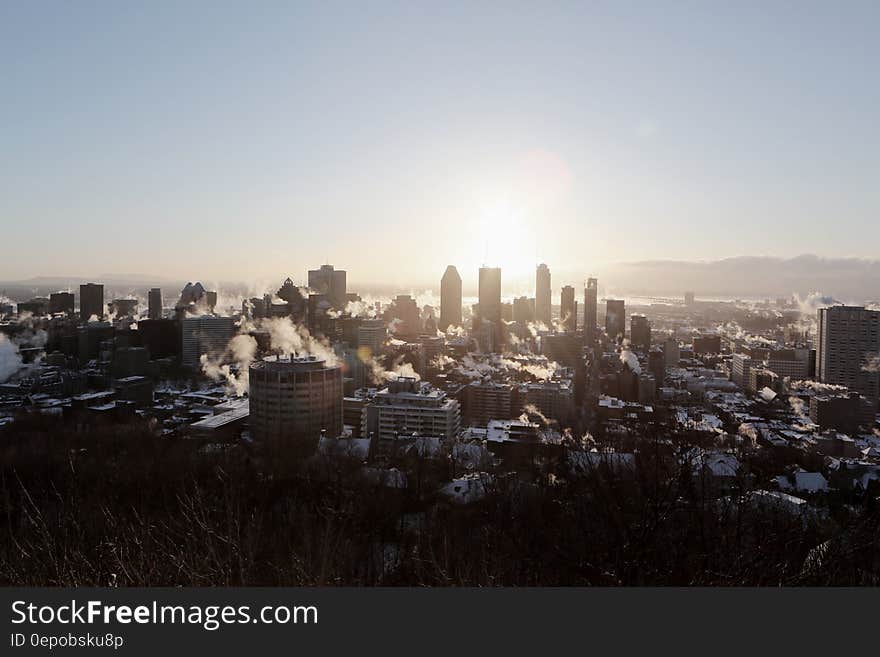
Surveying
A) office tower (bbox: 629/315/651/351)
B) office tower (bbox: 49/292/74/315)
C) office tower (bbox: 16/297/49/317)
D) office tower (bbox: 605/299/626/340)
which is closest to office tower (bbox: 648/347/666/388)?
office tower (bbox: 629/315/651/351)

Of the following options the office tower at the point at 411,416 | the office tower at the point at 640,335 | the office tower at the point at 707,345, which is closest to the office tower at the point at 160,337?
the office tower at the point at 411,416

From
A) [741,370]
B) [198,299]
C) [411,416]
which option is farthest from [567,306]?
[411,416]

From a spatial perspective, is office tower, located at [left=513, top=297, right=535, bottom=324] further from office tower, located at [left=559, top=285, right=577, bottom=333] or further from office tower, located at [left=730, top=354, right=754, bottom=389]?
office tower, located at [left=730, top=354, right=754, bottom=389]

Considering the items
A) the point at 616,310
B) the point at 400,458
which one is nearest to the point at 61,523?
the point at 400,458

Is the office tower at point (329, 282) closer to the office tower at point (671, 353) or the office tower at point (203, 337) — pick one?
the office tower at point (203, 337)

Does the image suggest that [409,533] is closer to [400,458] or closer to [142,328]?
[400,458]

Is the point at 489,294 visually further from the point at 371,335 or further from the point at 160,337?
the point at 160,337
